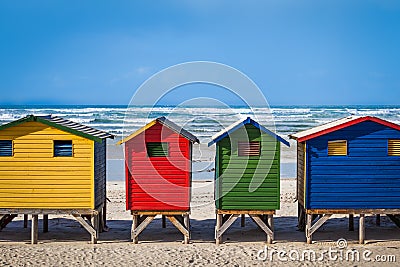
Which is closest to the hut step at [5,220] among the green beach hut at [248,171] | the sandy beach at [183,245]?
the sandy beach at [183,245]

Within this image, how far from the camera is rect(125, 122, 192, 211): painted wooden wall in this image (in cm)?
1557

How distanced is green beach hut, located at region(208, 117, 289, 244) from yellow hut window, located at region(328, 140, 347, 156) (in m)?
1.42

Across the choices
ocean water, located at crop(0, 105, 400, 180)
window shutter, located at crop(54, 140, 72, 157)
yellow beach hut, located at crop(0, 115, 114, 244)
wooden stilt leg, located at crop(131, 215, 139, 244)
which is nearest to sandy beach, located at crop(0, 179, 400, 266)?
wooden stilt leg, located at crop(131, 215, 139, 244)

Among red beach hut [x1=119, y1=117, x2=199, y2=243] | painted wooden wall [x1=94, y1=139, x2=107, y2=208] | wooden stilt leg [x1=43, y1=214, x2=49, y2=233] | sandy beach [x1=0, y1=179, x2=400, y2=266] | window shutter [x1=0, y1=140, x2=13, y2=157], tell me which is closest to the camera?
sandy beach [x1=0, y1=179, x2=400, y2=266]

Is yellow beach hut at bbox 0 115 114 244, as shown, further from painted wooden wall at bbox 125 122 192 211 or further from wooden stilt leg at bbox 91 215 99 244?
painted wooden wall at bbox 125 122 192 211

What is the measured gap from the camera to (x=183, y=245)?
1591 cm

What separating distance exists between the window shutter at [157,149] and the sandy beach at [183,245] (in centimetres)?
253

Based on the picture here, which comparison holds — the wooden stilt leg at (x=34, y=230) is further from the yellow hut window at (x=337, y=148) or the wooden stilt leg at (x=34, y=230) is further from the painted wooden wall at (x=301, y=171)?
the yellow hut window at (x=337, y=148)

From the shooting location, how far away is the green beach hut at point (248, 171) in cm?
1562

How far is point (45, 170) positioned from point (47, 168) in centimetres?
8

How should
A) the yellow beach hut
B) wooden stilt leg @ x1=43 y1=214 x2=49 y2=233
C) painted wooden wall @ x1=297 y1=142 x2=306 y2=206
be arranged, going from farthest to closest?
wooden stilt leg @ x1=43 y1=214 x2=49 y2=233 → painted wooden wall @ x1=297 y1=142 x2=306 y2=206 → the yellow beach hut

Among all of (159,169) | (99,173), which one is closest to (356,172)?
(159,169)

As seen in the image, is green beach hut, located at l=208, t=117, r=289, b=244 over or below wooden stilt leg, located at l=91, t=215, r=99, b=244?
over

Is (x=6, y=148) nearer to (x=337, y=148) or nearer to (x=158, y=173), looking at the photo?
(x=158, y=173)
